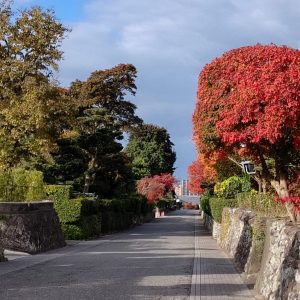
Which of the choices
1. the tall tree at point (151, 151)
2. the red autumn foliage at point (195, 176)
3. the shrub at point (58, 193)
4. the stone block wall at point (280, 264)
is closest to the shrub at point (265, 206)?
the stone block wall at point (280, 264)

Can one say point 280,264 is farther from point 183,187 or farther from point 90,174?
point 183,187

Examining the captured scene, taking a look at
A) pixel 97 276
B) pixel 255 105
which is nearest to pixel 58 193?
pixel 97 276

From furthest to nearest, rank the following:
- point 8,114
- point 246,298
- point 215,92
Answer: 1. point 8,114
2. point 215,92
3. point 246,298

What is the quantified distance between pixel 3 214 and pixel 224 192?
16.5 metres

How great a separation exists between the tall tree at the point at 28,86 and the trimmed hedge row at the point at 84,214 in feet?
9.02

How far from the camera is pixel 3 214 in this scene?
73.8 ft

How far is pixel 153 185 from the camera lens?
253 ft

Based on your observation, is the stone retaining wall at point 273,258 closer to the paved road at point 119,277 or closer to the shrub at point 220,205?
the paved road at point 119,277

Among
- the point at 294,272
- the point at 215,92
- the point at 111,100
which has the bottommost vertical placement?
the point at 294,272

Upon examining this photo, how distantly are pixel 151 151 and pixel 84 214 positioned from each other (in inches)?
2074

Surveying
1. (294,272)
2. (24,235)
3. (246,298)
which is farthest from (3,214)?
(294,272)

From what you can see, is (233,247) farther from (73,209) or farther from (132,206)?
(132,206)

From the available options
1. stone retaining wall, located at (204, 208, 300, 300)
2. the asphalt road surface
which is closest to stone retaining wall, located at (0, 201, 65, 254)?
the asphalt road surface

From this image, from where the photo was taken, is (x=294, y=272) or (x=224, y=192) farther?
(x=224, y=192)
